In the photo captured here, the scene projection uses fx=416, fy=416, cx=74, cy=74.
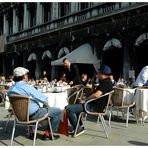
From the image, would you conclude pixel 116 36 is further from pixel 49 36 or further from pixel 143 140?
pixel 143 140

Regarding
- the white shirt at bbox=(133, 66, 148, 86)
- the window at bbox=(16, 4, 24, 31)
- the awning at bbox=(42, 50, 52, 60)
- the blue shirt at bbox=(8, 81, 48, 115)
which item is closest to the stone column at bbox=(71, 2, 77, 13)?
the awning at bbox=(42, 50, 52, 60)

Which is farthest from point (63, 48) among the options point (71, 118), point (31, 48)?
point (71, 118)

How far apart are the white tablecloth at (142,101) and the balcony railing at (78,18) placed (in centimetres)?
873

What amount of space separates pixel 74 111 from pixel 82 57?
39.4 ft

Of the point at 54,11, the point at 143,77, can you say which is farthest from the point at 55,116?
the point at 54,11

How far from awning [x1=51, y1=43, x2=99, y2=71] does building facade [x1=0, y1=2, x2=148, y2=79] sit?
623 mm

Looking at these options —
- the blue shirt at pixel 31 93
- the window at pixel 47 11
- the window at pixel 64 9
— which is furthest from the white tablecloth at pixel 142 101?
the window at pixel 47 11

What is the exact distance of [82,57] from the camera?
64.0ft

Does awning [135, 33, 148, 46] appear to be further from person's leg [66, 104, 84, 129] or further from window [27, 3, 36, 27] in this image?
window [27, 3, 36, 27]

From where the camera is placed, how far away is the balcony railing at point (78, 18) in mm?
19325

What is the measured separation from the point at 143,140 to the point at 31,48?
917 inches

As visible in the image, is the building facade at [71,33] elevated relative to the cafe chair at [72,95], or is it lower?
elevated

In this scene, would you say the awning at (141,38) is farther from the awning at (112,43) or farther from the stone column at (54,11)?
the stone column at (54,11)

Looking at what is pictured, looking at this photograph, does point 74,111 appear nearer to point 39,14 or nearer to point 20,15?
point 39,14
